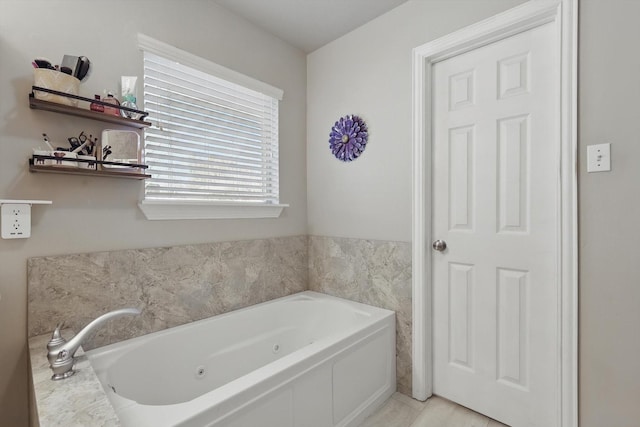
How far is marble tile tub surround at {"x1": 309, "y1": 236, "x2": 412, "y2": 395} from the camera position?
199 cm

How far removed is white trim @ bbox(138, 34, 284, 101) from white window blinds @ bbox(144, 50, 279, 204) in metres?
0.03

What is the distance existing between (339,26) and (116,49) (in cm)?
146

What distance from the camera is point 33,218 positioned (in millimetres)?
1355

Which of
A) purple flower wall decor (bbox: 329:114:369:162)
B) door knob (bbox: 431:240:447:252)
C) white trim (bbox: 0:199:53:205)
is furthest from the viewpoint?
purple flower wall decor (bbox: 329:114:369:162)

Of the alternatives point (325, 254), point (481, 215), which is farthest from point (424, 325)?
point (325, 254)

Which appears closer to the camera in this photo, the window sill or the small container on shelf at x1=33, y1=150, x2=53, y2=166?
the small container on shelf at x1=33, y1=150, x2=53, y2=166

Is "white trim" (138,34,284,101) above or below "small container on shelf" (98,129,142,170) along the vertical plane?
above

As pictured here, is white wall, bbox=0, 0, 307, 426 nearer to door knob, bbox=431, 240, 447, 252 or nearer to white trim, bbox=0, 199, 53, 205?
white trim, bbox=0, 199, 53, 205

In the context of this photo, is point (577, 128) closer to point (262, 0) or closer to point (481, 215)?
point (481, 215)

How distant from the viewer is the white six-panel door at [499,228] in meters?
1.53

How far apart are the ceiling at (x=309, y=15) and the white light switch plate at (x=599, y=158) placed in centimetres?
143

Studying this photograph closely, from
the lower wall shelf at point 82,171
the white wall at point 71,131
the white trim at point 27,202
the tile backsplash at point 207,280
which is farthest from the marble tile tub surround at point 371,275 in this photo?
the white trim at point 27,202

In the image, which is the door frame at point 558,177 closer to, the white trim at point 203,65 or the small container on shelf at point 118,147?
the white trim at point 203,65

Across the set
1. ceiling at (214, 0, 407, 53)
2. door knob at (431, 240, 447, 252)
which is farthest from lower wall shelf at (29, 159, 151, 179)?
door knob at (431, 240, 447, 252)
